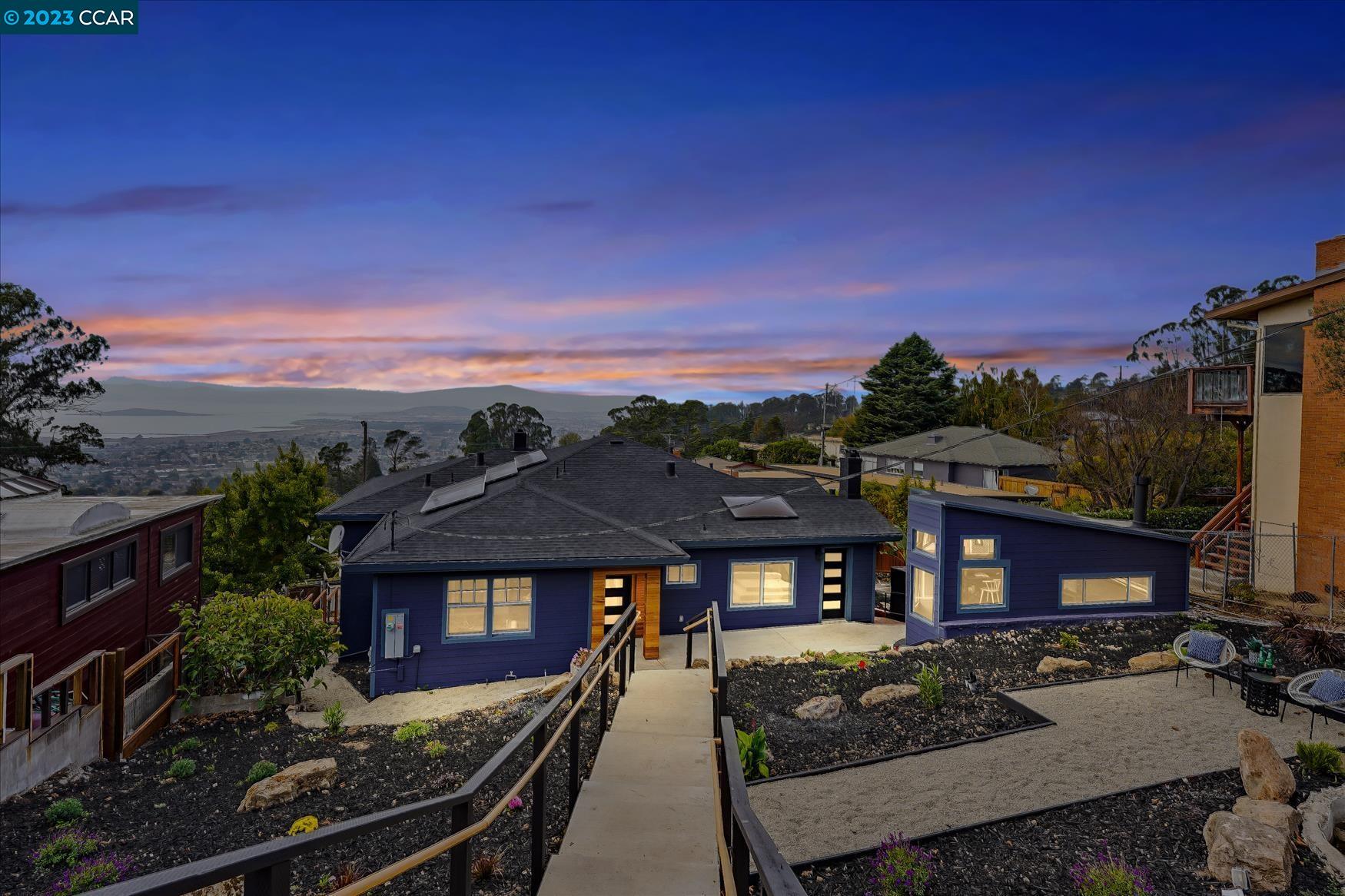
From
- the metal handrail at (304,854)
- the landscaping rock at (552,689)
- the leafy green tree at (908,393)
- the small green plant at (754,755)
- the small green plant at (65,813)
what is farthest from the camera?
the leafy green tree at (908,393)

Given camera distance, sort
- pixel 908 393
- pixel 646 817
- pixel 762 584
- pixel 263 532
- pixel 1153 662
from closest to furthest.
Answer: pixel 646 817 → pixel 1153 662 → pixel 762 584 → pixel 263 532 → pixel 908 393

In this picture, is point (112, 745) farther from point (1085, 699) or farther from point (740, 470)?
point (740, 470)

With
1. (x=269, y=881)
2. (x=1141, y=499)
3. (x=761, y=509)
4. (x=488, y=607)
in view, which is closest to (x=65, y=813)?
(x=488, y=607)

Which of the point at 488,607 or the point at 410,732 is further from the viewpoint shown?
the point at 488,607

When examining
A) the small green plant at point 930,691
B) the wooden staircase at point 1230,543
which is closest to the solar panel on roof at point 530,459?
the small green plant at point 930,691

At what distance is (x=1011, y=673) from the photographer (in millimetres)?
11875

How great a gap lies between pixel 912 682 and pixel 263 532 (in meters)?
19.9

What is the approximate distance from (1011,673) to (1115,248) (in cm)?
1937

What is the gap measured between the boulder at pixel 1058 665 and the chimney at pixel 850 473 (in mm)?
8820

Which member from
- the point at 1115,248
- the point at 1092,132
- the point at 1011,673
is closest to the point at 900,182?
the point at 1092,132

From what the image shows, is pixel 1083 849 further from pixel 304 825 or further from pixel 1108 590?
pixel 1108 590

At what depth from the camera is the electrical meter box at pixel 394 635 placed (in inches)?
538

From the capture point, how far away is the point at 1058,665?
1198cm

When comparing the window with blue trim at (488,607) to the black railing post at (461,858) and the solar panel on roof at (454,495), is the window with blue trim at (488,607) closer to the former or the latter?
the solar panel on roof at (454,495)
